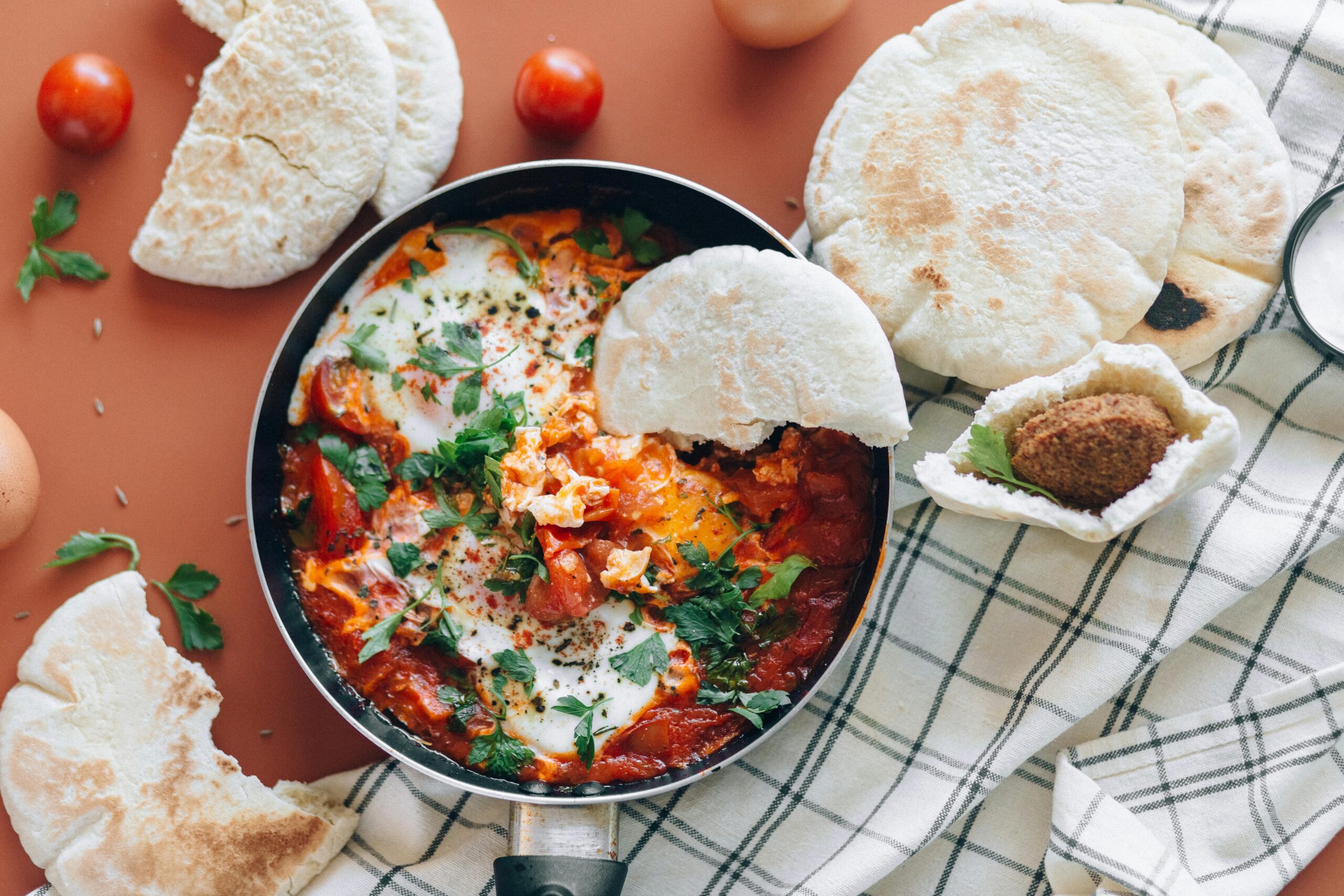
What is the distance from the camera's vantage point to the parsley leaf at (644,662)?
2.83 metres

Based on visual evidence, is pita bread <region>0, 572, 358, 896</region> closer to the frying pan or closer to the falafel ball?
the frying pan

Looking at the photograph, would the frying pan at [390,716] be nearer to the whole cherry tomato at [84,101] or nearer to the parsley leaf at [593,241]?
the parsley leaf at [593,241]

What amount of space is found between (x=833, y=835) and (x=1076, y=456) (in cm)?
148

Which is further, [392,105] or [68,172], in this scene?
[68,172]

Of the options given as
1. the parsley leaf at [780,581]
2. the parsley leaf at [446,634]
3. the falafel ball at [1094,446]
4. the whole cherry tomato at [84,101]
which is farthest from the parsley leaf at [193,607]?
the falafel ball at [1094,446]

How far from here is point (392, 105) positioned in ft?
9.87

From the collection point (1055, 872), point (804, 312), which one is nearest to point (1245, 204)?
point (804, 312)

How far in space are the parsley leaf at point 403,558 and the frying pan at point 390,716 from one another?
364mm

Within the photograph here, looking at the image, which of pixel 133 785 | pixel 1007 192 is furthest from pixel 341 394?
pixel 1007 192

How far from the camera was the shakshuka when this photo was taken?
2.85m

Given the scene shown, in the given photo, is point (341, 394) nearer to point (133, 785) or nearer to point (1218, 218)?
point (133, 785)

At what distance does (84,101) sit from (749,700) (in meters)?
2.92

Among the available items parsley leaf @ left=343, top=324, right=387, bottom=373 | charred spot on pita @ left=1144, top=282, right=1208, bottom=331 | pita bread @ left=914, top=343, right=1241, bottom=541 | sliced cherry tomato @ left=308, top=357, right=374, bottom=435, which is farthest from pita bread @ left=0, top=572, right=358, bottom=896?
charred spot on pita @ left=1144, top=282, right=1208, bottom=331

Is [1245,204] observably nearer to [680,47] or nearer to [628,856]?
[680,47]
